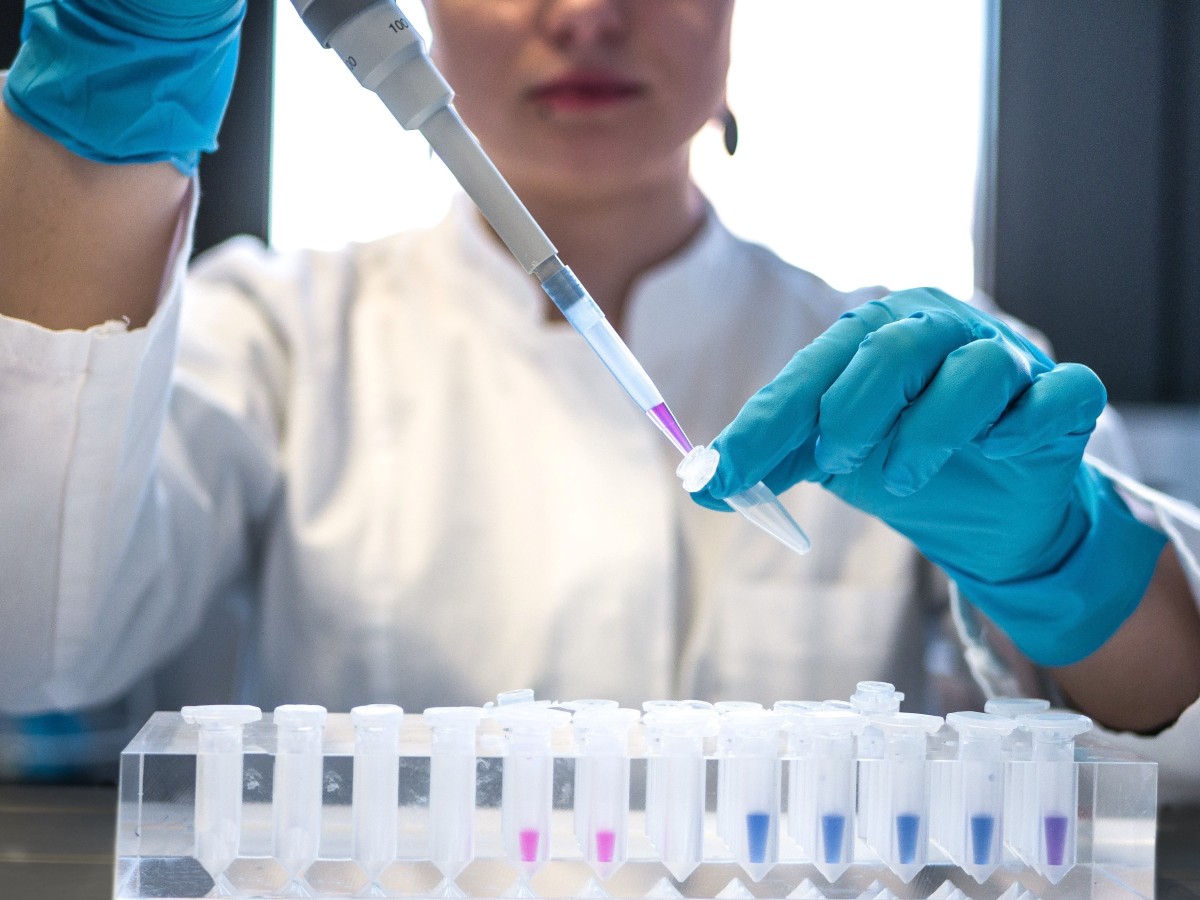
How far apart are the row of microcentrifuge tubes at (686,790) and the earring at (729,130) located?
0.60 m

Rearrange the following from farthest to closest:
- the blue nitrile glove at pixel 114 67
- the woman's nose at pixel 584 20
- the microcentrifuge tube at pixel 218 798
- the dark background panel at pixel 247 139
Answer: the dark background panel at pixel 247 139
the woman's nose at pixel 584 20
the blue nitrile glove at pixel 114 67
the microcentrifuge tube at pixel 218 798

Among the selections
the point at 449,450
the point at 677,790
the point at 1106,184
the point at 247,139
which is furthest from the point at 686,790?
the point at 1106,184

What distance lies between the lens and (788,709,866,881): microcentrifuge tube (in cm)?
62

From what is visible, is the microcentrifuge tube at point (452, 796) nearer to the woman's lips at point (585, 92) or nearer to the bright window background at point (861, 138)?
the woman's lips at point (585, 92)

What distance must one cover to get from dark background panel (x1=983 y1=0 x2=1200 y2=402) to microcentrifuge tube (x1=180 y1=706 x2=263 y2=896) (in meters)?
1.35

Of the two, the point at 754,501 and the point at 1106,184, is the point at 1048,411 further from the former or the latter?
the point at 1106,184

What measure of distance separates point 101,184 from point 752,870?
0.61 metres

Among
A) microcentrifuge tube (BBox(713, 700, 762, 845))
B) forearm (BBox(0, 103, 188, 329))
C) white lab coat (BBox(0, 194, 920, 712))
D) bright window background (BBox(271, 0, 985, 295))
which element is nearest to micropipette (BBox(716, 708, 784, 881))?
microcentrifuge tube (BBox(713, 700, 762, 845))

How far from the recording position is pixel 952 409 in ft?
2.13

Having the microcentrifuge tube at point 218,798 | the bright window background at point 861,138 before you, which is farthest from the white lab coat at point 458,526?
the bright window background at point 861,138

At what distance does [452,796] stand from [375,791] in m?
0.04

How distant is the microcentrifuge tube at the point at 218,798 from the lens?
605mm

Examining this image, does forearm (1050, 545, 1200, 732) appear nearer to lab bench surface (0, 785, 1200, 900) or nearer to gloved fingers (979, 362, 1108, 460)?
lab bench surface (0, 785, 1200, 900)

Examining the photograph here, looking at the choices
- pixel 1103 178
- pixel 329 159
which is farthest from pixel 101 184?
pixel 1103 178
